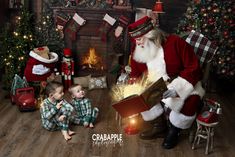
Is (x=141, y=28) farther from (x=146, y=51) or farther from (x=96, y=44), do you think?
(x=96, y=44)

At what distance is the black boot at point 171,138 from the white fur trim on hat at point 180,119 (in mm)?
67

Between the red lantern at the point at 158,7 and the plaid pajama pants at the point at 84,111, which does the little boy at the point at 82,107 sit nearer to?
the plaid pajama pants at the point at 84,111

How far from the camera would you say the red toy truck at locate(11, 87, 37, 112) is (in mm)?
4301

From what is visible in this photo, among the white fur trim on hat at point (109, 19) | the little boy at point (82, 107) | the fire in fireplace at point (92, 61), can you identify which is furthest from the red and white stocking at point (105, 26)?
the little boy at point (82, 107)

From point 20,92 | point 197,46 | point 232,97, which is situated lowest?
point 232,97

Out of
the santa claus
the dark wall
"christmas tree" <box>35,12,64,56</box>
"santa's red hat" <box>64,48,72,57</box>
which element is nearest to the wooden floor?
the santa claus

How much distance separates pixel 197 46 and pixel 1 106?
8.58 ft

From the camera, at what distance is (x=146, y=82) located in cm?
369

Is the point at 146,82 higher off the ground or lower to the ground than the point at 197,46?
lower

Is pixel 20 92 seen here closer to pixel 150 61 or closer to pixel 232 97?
pixel 150 61

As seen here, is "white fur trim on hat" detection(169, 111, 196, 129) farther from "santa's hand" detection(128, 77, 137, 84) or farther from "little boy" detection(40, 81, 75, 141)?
"little boy" detection(40, 81, 75, 141)

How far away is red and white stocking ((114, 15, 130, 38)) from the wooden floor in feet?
5.29

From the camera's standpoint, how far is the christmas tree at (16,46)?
4688 millimetres

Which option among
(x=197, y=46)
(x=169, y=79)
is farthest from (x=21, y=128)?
(x=197, y=46)
